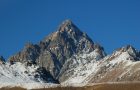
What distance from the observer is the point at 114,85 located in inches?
7515

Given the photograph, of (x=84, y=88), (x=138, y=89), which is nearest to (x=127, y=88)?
(x=138, y=89)

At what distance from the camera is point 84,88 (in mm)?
199625

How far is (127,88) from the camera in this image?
185m

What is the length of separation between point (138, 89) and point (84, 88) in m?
24.4

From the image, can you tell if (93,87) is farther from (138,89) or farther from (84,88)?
(138,89)

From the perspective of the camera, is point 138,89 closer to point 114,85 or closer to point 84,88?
point 114,85

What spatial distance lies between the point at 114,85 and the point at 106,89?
12.0 feet

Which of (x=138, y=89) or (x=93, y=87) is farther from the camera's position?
(x=93, y=87)

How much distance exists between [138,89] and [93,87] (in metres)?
20.0

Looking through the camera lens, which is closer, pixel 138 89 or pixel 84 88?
pixel 138 89

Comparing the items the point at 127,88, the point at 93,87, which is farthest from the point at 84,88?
the point at 127,88

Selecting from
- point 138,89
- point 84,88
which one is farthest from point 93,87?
point 138,89

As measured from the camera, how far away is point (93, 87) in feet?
645

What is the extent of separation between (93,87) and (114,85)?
9042mm
